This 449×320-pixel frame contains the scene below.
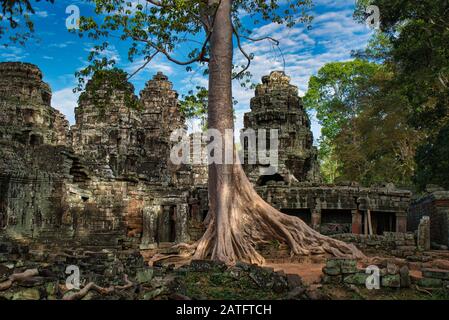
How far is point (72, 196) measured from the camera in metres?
12.6

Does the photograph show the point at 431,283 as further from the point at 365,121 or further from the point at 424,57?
the point at 365,121

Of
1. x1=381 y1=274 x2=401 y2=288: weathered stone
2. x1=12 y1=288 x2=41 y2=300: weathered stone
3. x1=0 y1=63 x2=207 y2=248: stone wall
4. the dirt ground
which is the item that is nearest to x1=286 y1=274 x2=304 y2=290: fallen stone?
the dirt ground

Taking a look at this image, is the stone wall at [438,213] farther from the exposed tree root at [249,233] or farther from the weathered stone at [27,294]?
the weathered stone at [27,294]

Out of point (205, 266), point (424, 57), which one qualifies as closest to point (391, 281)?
point (205, 266)

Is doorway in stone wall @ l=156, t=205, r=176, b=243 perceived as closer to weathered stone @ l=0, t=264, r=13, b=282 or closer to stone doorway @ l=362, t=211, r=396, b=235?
stone doorway @ l=362, t=211, r=396, b=235

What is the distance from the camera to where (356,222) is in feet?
48.4

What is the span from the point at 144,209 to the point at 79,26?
678 centimetres

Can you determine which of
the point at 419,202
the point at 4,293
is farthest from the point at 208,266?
the point at 419,202

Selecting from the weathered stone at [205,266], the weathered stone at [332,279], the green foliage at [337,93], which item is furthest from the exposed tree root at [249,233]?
the green foliage at [337,93]

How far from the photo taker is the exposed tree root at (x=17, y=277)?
18.0 ft

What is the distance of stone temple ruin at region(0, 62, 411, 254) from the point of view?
37.8ft

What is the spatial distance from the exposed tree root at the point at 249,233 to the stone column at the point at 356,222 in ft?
17.6

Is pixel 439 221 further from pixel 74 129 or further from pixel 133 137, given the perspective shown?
pixel 74 129

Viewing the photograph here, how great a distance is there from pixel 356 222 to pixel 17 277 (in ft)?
38.8
